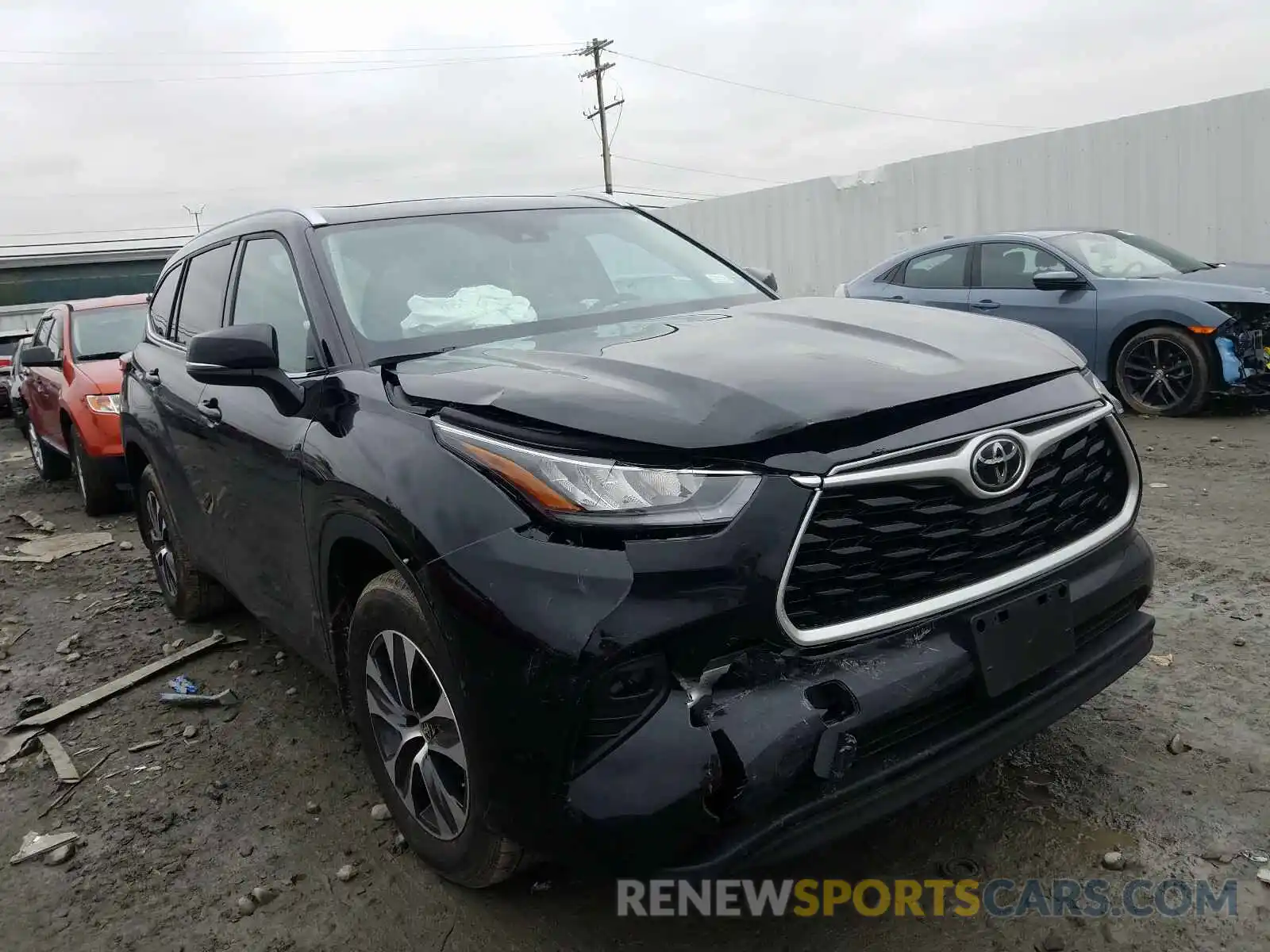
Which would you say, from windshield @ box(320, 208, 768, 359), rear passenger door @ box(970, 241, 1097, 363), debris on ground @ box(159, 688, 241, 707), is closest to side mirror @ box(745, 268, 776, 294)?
windshield @ box(320, 208, 768, 359)

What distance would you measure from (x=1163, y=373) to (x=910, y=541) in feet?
22.0

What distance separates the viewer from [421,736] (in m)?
2.38

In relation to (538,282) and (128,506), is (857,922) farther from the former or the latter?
(128,506)

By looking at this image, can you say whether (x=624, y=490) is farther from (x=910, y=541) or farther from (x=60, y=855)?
→ (x=60, y=855)

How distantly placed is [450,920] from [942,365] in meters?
1.73

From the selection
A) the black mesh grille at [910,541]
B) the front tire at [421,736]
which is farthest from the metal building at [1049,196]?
the front tire at [421,736]

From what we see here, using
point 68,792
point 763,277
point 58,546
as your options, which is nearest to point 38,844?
point 68,792

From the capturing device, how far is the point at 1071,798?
2613mm

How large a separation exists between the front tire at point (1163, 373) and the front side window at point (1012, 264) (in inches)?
37.5

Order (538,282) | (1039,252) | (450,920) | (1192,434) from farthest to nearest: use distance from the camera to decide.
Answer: (1039,252) < (1192,434) < (538,282) < (450,920)

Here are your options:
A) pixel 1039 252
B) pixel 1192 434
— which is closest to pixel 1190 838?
pixel 1192 434

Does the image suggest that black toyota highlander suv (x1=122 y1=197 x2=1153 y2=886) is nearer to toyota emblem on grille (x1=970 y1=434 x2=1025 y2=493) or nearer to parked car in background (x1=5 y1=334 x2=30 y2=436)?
toyota emblem on grille (x1=970 y1=434 x2=1025 y2=493)

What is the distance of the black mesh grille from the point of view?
6.30ft

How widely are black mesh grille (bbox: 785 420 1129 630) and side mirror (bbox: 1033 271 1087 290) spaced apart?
6303 millimetres
